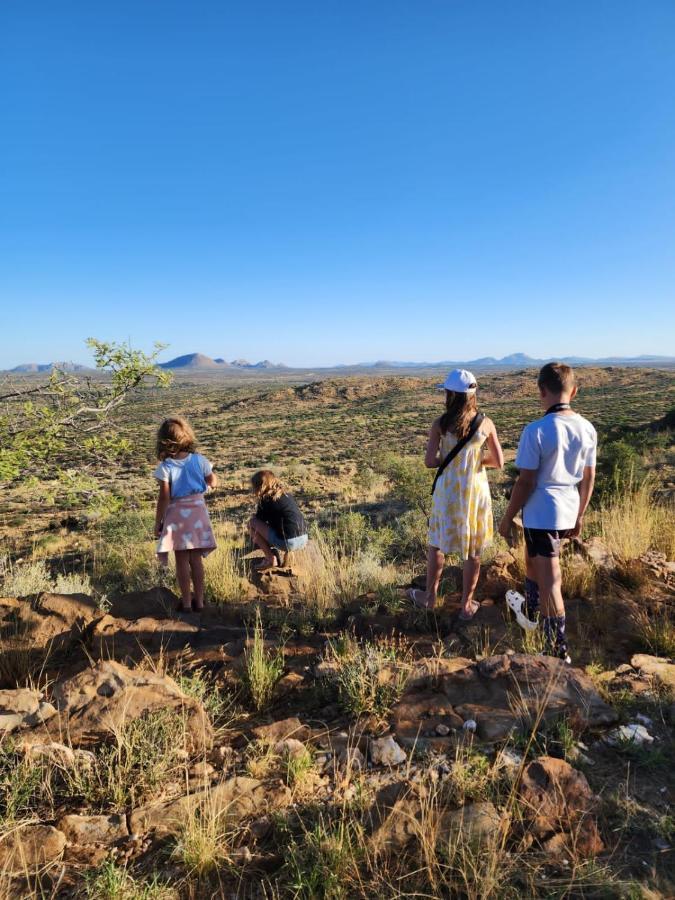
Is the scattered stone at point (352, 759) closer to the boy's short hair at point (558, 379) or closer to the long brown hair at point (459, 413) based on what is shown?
the long brown hair at point (459, 413)

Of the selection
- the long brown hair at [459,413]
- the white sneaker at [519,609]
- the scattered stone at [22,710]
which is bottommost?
the white sneaker at [519,609]

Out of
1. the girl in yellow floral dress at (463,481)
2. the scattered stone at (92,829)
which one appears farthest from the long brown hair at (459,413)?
the scattered stone at (92,829)

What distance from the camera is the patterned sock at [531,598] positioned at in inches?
128

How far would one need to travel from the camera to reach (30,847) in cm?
171

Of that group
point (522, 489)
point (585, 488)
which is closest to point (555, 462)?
point (522, 489)

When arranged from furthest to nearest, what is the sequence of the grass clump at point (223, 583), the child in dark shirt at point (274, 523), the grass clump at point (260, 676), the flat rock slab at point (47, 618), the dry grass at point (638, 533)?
1. the child in dark shirt at point (274, 523)
2. the grass clump at point (223, 583)
3. the dry grass at point (638, 533)
4. the flat rock slab at point (47, 618)
5. the grass clump at point (260, 676)

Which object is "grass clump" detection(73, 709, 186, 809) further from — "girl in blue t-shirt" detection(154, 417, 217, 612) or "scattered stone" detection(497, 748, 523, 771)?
"girl in blue t-shirt" detection(154, 417, 217, 612)

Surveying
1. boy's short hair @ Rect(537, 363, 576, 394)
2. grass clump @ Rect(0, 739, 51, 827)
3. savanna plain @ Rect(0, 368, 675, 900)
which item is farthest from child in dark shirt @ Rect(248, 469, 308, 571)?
grass clump @ Rect(0, 739, 51, 827)

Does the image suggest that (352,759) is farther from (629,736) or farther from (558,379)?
(558,379)

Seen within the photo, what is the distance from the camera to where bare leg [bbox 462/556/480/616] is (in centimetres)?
342

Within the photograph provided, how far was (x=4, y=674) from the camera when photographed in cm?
305

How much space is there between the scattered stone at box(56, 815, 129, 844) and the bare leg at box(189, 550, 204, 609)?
2354 mm

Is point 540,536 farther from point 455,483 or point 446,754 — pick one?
point 446,754

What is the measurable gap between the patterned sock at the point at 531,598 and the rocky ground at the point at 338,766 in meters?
0.19
